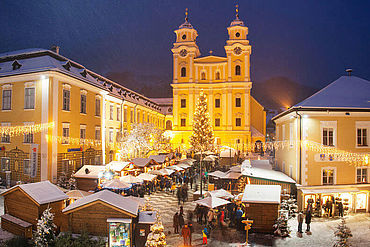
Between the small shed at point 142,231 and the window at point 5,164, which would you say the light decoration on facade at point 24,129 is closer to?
the window at point 5,164

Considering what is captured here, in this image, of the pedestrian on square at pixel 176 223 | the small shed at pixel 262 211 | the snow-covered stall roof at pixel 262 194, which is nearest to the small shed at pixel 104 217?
the pedestrian on square at pixel 176 223

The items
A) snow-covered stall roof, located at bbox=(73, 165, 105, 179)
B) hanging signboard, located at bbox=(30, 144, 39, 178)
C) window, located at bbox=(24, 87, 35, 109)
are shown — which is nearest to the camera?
snow-covered stall roof, located at bbox=(73, 165, 105, 179)

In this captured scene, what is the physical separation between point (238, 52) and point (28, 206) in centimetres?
4985

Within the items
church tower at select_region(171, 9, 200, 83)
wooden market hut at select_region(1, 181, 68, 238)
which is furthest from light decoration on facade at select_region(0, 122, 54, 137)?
church tower at select_region(171, 9, 200, 83)

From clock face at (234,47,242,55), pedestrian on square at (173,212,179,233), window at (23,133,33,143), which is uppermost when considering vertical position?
clock face at (234,47,242,55)

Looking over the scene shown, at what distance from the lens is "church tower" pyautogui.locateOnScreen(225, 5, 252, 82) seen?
2183 inches

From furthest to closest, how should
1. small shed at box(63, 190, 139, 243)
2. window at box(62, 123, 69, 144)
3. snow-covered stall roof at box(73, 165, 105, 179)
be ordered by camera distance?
window at box(62, 123, 69, 144)
snow-covered stall roof at box(73, 165, 105, 179)
small shed at box(63, 190, 139, 243)

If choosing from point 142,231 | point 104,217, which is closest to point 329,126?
point 142,231

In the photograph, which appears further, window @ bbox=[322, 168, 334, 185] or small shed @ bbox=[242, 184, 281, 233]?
window @ bbox=[322, 168, 334, 185]

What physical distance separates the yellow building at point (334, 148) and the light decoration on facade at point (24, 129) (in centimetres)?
2008

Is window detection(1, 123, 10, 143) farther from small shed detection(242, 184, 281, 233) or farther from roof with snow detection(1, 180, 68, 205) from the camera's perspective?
small shed detection(242, 184, 281, 233)

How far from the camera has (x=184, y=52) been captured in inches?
2266

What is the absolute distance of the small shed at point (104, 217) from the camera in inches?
459

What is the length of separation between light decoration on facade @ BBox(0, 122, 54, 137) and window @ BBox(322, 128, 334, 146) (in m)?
22.0
